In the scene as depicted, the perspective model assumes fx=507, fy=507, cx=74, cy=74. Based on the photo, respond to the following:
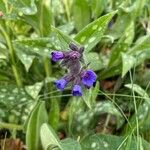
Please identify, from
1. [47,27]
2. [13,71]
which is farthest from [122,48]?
[13,71]

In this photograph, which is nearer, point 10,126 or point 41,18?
point 10,126

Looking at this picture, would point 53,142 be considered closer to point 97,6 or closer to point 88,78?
point 88,78

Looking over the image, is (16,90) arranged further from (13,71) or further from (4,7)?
(4,7)

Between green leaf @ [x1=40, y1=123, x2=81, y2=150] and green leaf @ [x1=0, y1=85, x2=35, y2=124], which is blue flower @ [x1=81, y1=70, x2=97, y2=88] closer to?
green leaf @ [x1=40, y1=123, x2=81, y2=150]

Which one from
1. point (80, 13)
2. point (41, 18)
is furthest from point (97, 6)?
point (41, 18)

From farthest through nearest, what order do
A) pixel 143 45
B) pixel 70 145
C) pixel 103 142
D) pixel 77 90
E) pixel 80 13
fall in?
1. pixel 80 13
2. pixel 143 45
3. pixel 103 142
4. pixel 70 145
5. pixel 77 90

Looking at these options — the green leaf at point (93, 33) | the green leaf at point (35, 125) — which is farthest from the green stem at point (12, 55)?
the green leaf at point (93, 33)
